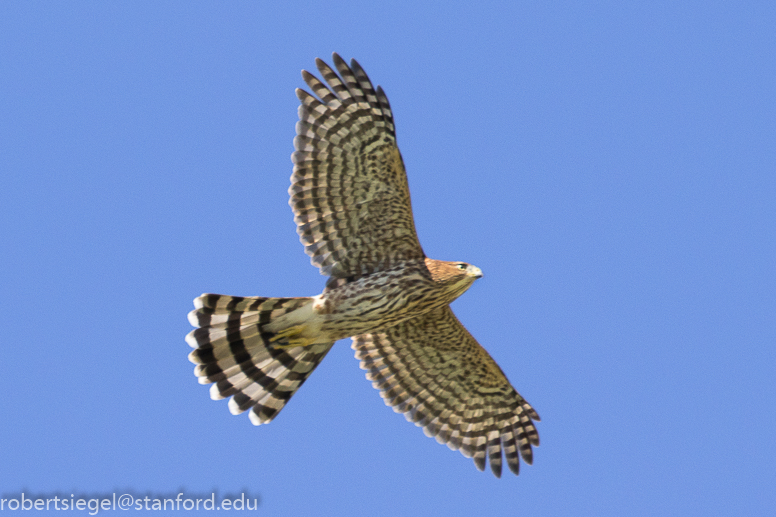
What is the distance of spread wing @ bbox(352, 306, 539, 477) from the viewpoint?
480 inches

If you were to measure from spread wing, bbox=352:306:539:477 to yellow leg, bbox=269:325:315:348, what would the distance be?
1.34 m

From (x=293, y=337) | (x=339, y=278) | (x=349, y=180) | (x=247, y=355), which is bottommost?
(x=247, y=355)

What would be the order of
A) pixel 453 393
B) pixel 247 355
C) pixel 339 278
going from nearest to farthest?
pixel 339 278, pixel 247 355, pixel 453 393

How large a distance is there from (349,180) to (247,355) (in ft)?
7.54

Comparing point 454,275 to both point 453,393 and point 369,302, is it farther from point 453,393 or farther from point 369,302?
point 453,393

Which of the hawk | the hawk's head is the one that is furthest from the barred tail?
the hawk's head

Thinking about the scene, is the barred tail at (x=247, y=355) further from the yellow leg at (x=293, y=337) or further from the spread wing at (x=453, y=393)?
the spread wing at (x=453, y=393)

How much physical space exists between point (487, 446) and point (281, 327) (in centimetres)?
310

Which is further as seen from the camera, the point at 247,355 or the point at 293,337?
the point at 247,355

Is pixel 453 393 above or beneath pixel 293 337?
beneath

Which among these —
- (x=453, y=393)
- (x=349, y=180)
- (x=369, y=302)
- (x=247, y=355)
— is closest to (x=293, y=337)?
(x=247, y=355)

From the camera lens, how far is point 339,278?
10984 millimetres

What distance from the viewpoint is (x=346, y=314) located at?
10.8 metres

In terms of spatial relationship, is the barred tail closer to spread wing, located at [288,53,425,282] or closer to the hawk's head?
spread wing, located at [288,53,425,282]
